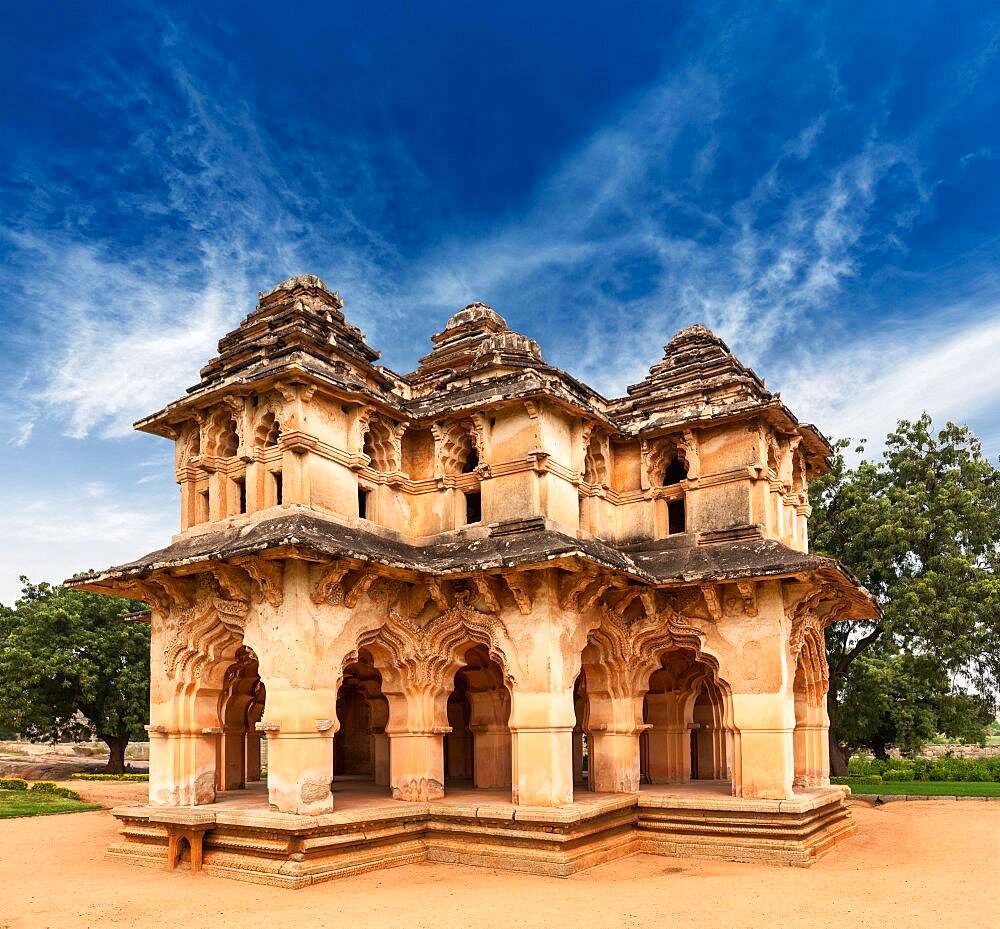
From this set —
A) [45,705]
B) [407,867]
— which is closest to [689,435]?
[407,867]

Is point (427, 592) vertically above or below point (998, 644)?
above

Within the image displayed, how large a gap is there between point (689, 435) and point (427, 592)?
18.7ft

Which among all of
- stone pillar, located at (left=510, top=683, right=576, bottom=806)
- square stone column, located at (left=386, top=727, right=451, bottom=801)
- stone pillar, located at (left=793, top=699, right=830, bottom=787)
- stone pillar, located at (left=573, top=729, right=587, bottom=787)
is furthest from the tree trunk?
stone pillar, located at (left=793, top=699, right=830, bottom=787)

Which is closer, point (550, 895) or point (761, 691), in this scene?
point (550, 895)

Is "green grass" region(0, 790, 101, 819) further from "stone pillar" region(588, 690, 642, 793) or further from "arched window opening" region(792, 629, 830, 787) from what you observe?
"arched window opening" region(792, 629, 830, 787)

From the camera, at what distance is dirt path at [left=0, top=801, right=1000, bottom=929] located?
34.3ft

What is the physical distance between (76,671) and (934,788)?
26.2m

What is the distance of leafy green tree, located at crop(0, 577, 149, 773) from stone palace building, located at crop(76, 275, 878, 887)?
14.6 metres

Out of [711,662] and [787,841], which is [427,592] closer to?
[711,662]

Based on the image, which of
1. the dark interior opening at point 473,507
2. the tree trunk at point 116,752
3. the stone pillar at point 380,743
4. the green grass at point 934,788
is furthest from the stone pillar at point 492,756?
the tree trunk at point 116,752

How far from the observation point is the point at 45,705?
1180 inches

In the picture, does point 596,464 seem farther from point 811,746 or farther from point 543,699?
point 811,746

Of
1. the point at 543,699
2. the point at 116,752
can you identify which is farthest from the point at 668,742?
the point at 116,752

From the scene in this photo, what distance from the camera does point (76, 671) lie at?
2978cm
